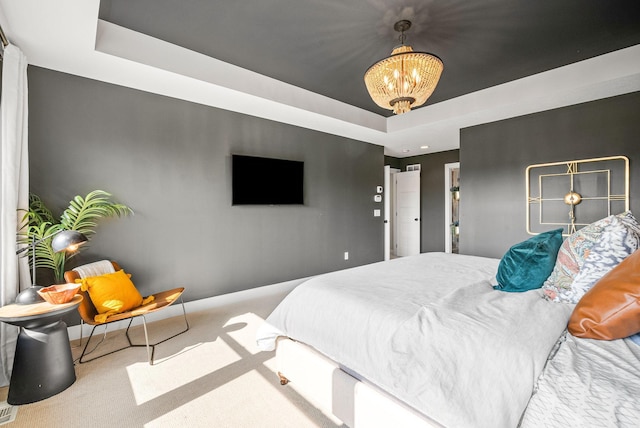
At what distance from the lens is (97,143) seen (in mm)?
2740

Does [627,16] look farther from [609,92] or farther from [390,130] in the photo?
[390,130]

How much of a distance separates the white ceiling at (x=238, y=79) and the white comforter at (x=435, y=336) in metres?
2.30

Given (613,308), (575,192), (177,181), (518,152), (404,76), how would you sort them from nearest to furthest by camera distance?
(613,308) → (404,76) → (177,181) → (575,192) → (518,152)

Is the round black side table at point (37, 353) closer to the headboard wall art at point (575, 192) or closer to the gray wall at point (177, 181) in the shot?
the gray wall at point (177, 181)

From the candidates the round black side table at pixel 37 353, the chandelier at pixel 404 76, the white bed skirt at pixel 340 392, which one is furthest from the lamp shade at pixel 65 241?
the chandelier at pixel 404 76

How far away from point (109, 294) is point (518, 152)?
4.74 meters

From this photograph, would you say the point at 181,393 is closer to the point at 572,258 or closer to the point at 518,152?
the point at 572,258

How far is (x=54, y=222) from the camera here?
252 cm

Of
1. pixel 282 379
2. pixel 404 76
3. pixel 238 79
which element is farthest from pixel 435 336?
pixel 238 79

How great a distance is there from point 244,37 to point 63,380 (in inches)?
114

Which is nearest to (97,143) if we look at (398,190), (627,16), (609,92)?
(627,16)

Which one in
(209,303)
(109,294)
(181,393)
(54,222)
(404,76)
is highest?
(404,76)

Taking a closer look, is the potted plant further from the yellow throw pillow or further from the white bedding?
the white bedding

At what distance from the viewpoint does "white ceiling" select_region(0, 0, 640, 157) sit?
1.99 m
